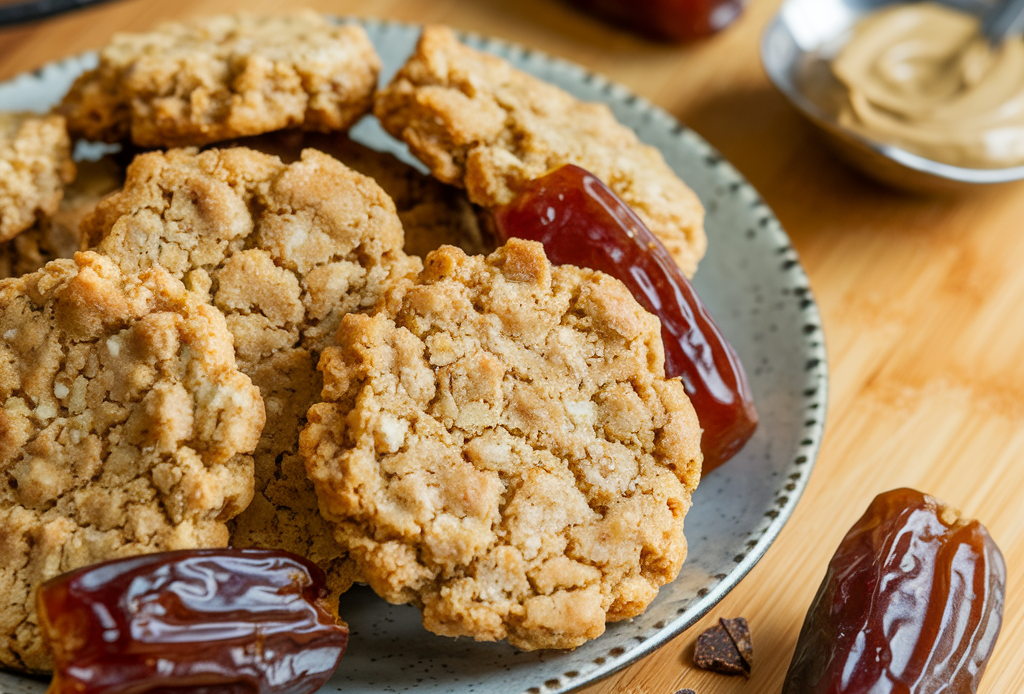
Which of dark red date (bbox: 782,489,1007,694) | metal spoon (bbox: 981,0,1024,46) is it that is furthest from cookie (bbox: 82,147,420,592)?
metal spoon (bbox: 981,0,1024,46)

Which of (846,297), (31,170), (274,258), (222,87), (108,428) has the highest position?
(222,87)

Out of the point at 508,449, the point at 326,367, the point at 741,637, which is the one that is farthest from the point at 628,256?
the point at 741,637

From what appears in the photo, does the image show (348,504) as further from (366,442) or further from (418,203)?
(418,203)

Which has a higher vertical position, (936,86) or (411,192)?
(411,192)

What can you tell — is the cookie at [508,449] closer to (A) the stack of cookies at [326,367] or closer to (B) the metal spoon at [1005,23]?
(A) the stack of cookies at [326,367]

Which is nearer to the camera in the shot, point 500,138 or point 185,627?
point 185,627

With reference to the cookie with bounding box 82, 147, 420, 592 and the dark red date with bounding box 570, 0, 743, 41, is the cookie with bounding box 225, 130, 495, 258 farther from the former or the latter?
the dark red date with bounding box 570, 0, 743, 41

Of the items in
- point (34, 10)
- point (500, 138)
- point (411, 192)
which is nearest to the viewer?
point (500, 138)

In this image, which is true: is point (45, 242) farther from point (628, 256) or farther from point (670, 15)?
point (670, 15)
